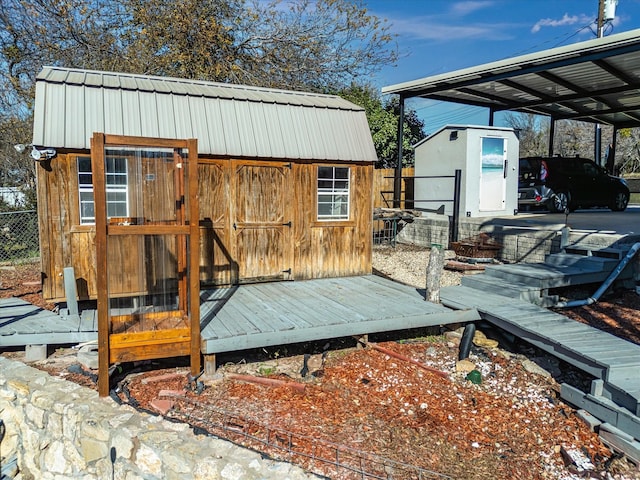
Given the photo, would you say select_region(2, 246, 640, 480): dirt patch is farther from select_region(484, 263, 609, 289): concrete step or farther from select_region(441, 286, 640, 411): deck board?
select_region(484, 263, 609, 289): concrete step

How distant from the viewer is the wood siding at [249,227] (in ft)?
18.4

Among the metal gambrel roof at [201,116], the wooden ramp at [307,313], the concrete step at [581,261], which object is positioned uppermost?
the metal gambrel roof at [201,116]

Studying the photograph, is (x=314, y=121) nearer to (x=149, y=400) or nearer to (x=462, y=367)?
(x=462, y=367)

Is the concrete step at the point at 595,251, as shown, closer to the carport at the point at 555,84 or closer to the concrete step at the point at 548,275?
the concrete step at the point at 548,275

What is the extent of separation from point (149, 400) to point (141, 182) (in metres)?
1.95

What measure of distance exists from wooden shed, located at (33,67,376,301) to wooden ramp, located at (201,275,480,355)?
1.82ft

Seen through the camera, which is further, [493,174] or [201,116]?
[493,174]

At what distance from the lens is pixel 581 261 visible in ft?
24.5

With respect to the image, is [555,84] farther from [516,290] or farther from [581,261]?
[516,290]

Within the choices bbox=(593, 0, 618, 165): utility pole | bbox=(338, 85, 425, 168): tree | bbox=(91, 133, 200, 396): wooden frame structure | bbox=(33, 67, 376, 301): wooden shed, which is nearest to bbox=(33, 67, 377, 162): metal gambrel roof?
bbox=(33, 67, 376, 301): wooden shed

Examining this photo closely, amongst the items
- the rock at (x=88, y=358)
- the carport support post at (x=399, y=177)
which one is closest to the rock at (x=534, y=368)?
the rock at (x=88, y=358)

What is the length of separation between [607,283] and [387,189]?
735 cm

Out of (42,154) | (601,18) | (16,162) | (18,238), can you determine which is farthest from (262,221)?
(601,18)

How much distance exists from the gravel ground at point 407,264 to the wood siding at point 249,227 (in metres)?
0.95
